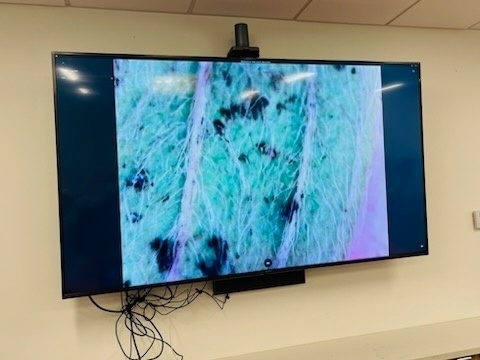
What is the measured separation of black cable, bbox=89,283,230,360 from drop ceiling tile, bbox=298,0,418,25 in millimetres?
1657

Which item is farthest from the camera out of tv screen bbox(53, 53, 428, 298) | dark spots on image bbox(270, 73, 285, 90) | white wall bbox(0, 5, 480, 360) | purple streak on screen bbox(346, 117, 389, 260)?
purple streak on screen bbox(346, 117, 389, 260)

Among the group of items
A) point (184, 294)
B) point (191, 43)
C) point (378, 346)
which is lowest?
point (378, 346)

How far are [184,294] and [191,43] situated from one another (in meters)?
1.36

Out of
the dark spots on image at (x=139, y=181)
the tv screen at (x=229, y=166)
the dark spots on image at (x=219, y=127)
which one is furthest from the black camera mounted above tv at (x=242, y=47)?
the dark spots on image at (x=139, y=181)

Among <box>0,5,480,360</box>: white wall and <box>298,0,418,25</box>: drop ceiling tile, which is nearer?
<box>0,5,480,360</box>: white wall

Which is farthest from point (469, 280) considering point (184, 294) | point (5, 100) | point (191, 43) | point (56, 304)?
point (5, 100)

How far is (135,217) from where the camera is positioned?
1736mm

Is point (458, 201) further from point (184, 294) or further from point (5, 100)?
point (5, 100)

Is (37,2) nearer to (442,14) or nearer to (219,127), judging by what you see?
(219,127)

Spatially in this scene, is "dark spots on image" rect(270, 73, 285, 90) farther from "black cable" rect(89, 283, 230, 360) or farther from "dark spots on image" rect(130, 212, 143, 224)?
"black cable" rect(89, 283, 230, 360)

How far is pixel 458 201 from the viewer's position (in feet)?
7.87

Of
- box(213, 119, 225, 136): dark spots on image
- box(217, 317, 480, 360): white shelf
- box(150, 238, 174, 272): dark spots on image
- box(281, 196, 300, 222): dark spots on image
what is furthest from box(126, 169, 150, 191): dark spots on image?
box(217, 317, 480, 360): white shelf

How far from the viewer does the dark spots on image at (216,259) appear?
182 centimetres

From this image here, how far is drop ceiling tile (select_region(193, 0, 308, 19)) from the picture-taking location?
1.95 m
